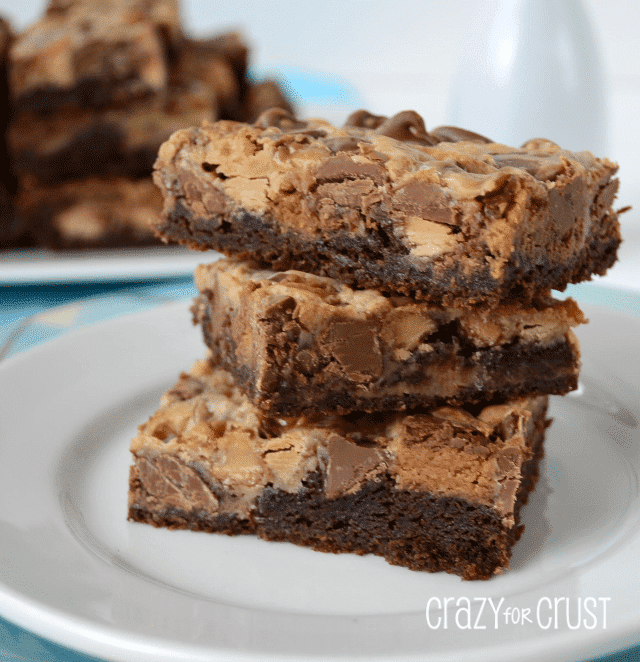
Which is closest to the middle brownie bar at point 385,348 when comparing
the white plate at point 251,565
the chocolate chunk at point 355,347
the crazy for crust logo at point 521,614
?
the chocolate chunk at point 355,347

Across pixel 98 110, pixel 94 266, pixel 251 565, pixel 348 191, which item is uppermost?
pixel 348 191

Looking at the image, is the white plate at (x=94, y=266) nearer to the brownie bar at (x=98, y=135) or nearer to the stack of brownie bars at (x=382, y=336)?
the brownie bar at (x=98, y=135)

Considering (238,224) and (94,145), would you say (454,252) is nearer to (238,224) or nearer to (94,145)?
(238,224)

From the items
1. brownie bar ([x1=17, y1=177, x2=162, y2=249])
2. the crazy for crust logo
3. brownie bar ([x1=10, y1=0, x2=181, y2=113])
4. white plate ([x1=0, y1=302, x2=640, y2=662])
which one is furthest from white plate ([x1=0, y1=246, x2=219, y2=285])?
the crazy for crust logo

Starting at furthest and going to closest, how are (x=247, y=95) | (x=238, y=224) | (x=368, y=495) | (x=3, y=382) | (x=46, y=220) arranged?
1. (x=247, y=95)
2. (x=46, y=220)
3. (x=3, y=382)
4. (x=238, y=224)
5. (x=368, y=495)

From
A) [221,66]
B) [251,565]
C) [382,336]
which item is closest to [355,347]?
[382,336]

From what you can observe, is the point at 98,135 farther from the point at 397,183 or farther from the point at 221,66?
the point at 397,183

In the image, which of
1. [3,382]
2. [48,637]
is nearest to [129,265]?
[3,382]
